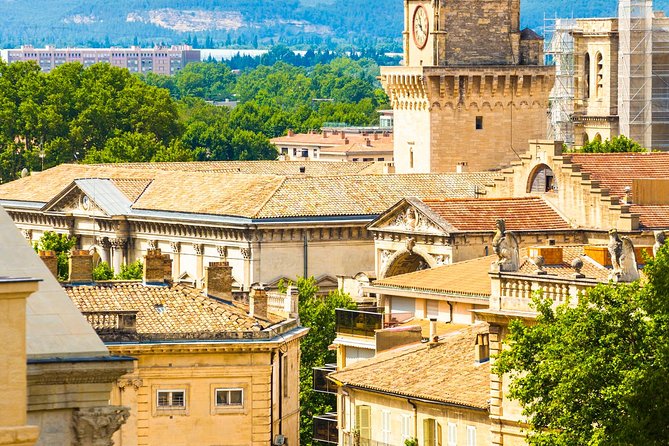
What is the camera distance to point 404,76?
137125 mm

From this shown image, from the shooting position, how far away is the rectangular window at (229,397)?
216ft

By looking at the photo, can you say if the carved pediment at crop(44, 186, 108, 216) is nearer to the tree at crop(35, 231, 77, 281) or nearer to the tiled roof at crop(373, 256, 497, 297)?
the tree at crop(35, 231, 77, 281)

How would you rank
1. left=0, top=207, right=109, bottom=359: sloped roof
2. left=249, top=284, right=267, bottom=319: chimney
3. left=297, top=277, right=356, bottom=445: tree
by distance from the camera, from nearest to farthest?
left=0, top=207, right=109, bottom=359: sloped roof, left=249, top=284, right=267, bottom=319: chimney, left=297, top=277, right=356, bottom=445: tree

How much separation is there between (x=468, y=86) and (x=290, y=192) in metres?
16.3

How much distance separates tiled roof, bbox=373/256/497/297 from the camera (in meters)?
81.9

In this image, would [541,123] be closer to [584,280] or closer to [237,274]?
[237,274]

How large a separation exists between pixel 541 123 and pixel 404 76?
671 centimetres

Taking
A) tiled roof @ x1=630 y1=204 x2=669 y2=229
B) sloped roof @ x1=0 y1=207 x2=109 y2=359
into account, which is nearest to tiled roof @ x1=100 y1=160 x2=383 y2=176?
tiled roof @ x1=630 y1=204 x2=669 y2=229

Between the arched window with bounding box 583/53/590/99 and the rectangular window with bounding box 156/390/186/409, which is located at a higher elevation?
the arched window with bounding box 583/53/590/99

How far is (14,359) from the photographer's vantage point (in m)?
32.3

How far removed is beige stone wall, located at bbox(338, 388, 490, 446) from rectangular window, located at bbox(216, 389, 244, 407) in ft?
12.0

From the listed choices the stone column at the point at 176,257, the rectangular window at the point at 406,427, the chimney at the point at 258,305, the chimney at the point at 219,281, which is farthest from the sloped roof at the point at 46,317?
the stone column at the point at 176,257

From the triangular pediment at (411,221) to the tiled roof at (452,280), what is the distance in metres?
12.2

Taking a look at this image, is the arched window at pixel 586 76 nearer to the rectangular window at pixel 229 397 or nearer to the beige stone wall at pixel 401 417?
the beige stone wall at pixel 401 417
